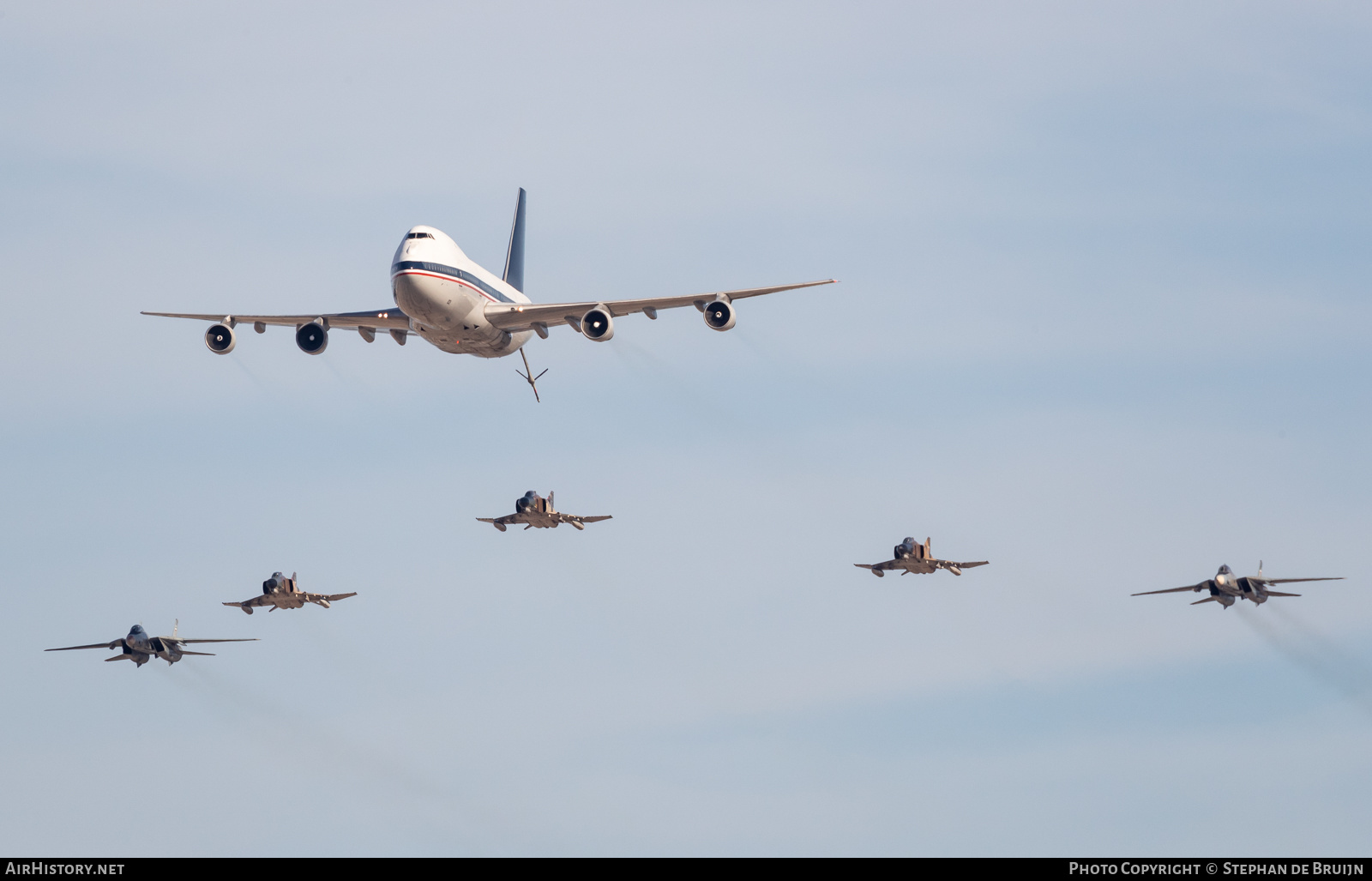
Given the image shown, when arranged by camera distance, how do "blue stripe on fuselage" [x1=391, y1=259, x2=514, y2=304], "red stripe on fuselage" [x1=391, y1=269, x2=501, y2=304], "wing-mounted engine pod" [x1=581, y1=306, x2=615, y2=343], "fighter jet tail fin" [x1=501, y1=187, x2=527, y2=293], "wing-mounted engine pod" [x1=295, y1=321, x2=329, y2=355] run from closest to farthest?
"red stripe on fuselage" [x1=391, y1=269, x2=501, y2=304] → "blue stripe on fuselage" [x1=391, y1=259, x2=514, y2=304] → "wing-mounted engine pod" [x1=581, y1=306, x2=615, y2=343] → "wing-mounted engine pod" [x1=295, y1=321, x2=329, y2=355] → "fighter jet tail fin" [x1=501, y1=187, x2=527, y2=293]

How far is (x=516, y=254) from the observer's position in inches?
5285

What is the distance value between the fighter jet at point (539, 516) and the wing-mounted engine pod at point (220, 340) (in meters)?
16.2

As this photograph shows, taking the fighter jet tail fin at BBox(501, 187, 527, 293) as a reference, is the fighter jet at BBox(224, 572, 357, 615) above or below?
below

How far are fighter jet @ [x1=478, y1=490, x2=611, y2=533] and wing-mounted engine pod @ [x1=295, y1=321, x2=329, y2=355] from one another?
40.4 feet

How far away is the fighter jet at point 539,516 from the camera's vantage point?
105 m

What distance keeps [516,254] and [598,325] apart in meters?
34.5

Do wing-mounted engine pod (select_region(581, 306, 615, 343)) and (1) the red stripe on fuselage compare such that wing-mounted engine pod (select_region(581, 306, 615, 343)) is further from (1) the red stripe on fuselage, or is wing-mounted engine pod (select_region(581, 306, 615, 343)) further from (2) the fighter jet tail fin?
(2) the fighter jet tail fin

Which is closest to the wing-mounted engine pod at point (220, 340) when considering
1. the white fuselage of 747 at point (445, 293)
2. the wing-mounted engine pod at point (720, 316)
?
the white fuselage of 747 at point (445, 293)

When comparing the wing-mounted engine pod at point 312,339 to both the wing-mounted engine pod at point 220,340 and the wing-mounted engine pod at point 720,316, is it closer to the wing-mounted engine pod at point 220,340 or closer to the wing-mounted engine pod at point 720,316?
the wing-mounted engine pod at point 220,340

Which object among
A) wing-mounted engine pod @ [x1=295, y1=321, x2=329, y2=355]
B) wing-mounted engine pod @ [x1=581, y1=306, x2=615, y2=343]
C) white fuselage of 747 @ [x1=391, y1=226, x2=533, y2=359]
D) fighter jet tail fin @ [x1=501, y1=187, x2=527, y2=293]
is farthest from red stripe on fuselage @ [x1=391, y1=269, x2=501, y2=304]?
fighter jet tail fin @ [x1=501, y1=187, x2=527, y2=293]

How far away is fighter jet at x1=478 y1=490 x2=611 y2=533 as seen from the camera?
105188mm
